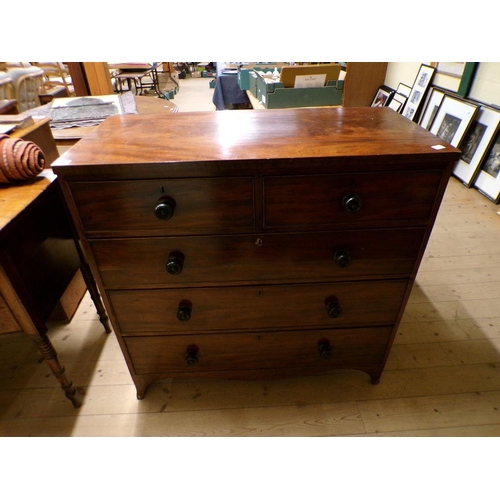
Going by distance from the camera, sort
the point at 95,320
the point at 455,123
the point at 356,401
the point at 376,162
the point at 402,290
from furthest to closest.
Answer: the point at 455,123 → the point at 95,320 → the point at 356,401 → the point at 402,290 → the point at 376,162

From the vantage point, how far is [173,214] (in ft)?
2.84

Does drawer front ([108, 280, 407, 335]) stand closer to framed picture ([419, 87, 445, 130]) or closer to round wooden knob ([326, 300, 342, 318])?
round wooden knob ([326, 300, 342, 318])

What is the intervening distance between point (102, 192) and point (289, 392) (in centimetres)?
106

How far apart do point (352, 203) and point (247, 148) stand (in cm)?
31

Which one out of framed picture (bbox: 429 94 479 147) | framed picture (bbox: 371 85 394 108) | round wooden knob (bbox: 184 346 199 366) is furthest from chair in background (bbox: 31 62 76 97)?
round wooden knob (bbox: 184 346 199 366)

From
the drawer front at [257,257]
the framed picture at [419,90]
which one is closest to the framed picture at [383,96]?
the framed picture at [419,90]

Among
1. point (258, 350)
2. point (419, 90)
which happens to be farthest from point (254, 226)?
point (419, 90)

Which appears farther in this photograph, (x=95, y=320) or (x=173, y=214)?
(x=95, y=320)

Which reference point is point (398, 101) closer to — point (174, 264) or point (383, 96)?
point (383, 96)

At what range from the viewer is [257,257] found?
96cm

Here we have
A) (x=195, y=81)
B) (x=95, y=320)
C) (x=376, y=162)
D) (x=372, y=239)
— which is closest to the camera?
(x=376, y=162)

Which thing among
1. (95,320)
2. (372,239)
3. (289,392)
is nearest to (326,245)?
(372,239)

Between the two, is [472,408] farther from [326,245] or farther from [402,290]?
[326,245]

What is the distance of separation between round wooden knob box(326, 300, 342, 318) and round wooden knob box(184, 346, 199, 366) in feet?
1.62
